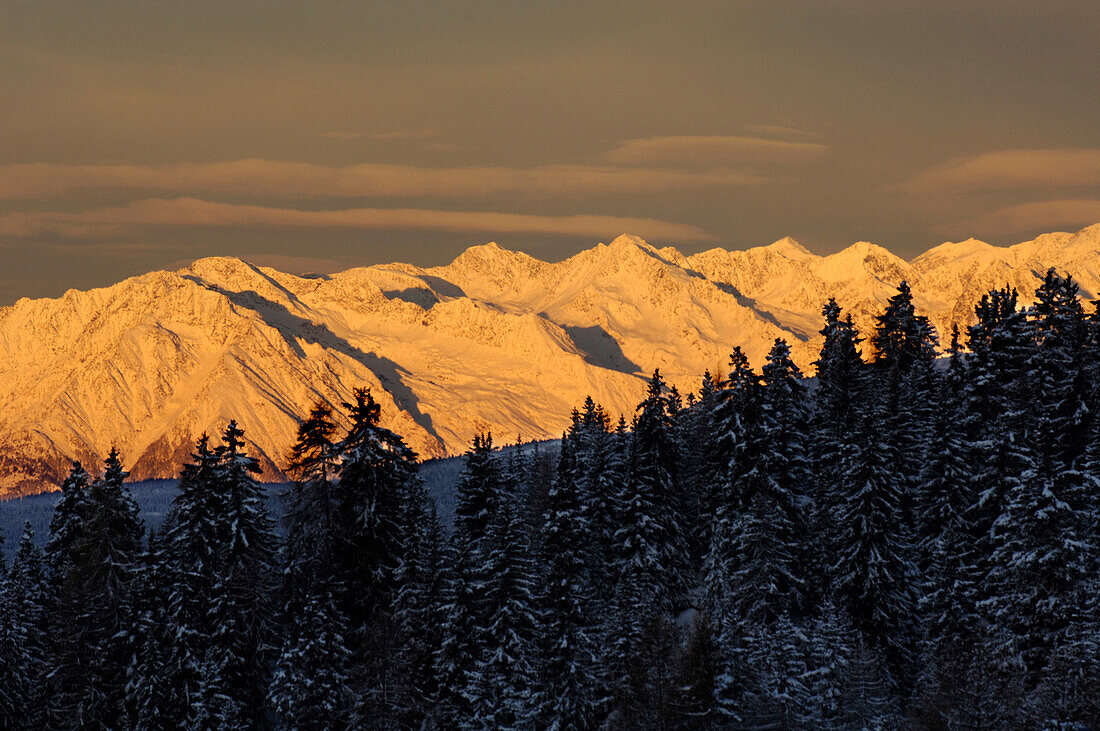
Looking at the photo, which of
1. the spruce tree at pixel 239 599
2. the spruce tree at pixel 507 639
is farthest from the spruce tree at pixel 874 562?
the spruce tree at pixel 239 599

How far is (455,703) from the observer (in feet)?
221

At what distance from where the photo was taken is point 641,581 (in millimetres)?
74438

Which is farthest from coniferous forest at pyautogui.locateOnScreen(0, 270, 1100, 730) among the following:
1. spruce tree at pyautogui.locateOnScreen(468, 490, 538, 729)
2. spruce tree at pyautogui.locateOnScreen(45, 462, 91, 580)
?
spruce tree at pyautogui.locateOnScreen(45, 462, 91, 580)

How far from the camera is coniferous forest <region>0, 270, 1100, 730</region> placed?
5897 cm

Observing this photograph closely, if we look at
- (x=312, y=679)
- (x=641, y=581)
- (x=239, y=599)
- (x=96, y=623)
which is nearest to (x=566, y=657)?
(x=641, y=581)

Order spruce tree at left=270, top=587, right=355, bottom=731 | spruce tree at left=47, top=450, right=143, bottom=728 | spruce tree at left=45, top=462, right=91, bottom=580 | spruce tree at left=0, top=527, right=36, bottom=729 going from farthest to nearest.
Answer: spruce tree at left=45, top=462, right=91, bottom=580
spruce tree at left=0, top=527, right=36, bottom=729
spruce tree at left=47, top=450, right=143, bottom=728
spruce tree at left=270, top=587, right=355, bottom=731

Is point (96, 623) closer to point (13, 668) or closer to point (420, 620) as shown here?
point (13, 668)

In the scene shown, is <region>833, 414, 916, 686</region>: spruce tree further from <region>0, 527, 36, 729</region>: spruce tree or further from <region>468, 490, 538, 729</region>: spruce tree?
<region>0, 527, 36, 729</region>: spruce tree

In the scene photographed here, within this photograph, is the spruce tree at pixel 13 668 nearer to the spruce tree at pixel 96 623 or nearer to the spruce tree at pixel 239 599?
the spruce tree at pixel 96 623

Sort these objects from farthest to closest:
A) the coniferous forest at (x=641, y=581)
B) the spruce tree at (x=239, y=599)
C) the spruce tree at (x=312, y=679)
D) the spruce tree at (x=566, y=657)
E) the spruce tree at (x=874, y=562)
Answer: the spruce tree at (x=239, y=599) → the spruce tree at (x=312, y=679) → the spruce tree at (x=874, y=562) → the spruce tree at (x=566, y=657) → the coniferous forest at (x=641, y=581)

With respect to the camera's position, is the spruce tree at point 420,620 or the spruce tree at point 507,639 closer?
the spruce tree at point 507,639

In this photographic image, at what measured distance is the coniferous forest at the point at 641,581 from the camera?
58969mm

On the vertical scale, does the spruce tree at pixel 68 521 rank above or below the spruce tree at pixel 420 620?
above

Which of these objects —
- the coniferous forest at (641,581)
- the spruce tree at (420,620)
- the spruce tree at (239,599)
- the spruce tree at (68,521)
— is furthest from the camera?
the spruce tree at (68,521)
